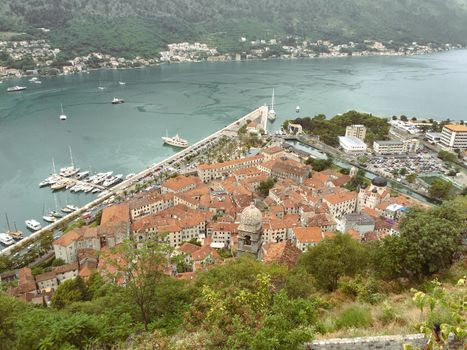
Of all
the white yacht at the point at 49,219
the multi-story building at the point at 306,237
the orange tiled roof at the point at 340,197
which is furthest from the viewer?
the white yacht at the point at 49,219

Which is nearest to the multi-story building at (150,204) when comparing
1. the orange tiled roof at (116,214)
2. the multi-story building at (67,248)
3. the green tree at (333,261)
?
the orange tiled roof at (116,214)

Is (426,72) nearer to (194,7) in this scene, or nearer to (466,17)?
(194,7)

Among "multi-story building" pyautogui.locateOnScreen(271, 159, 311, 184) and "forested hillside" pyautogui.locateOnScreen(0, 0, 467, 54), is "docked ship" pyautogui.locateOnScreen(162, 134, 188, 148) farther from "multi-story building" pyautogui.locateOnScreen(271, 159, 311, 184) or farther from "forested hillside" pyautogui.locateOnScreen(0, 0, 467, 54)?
"forested hillside" pyautogui.locateOnScreen(0, 0, 467, 54)

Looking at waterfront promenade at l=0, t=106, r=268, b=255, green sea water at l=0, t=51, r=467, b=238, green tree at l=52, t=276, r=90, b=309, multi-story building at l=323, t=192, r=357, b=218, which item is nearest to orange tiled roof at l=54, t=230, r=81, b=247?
waterfront promenade at l=0, t=106, r=268, b=255

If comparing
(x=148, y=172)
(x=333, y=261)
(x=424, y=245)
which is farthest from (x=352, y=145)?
(x=424, y=245)

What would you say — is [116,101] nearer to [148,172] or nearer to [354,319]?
[148,172]

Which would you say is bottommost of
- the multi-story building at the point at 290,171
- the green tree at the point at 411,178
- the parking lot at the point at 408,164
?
the parking lot at the point at 408,164

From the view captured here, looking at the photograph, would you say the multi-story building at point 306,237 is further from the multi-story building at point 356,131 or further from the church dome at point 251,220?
the multi-story building at point 356,131

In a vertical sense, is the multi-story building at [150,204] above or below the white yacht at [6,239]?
above
